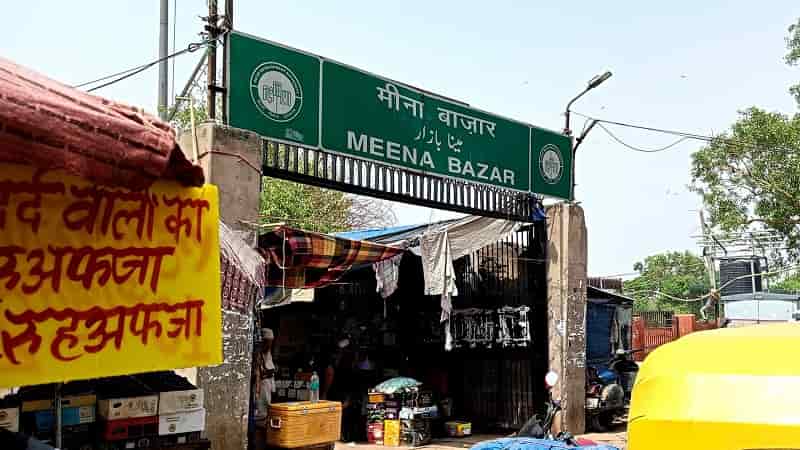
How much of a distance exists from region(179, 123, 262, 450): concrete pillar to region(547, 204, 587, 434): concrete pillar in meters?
5.69

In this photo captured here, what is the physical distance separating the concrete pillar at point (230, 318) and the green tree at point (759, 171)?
16008 millimetres

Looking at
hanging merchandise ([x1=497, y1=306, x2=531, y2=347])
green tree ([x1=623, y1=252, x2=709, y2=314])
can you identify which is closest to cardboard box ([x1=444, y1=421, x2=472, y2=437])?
hanging merchandise ([x1=497, y1=306, x2=531, y2=347])

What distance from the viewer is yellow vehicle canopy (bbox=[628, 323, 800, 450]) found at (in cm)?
207

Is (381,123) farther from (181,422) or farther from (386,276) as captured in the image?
(181,422)

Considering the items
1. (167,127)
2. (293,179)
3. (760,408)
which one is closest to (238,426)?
(293,179)

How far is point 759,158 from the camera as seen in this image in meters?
21.5

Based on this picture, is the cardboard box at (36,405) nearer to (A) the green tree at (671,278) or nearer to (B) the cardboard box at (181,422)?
(B) the cardboard box at (181,422)

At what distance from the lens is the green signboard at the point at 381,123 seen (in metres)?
7.93

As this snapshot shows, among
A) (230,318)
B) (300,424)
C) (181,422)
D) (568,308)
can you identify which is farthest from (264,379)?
(568,308)

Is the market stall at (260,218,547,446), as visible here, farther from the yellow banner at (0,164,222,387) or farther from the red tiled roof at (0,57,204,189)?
the red tiled roof at (0,57,204,189)

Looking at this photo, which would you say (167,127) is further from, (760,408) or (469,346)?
(469,346)

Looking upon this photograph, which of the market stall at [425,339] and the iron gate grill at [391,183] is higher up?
the iron gate grill at [391,183]

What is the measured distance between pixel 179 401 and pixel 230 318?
1581 millimetres

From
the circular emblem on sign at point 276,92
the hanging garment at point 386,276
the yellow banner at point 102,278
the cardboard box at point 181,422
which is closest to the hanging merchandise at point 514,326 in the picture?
the hanging garment at point 386,276
